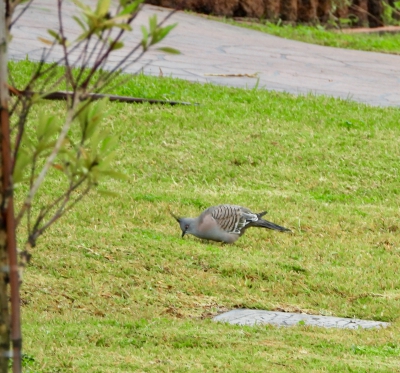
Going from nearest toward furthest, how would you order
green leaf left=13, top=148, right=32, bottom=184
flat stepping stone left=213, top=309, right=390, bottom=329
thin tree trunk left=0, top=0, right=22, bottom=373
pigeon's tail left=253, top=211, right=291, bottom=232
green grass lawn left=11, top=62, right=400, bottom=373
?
thin tree trunk left=0, top=0, right=22, bottom=373
green leaf left=13, top=148, right=32, bottom=184
green grass lawn left=11, top=62, right=400, bottom=373
flat stepping stone left=213, top=309, right=390, bottom=329
pigeon's tail left=253, top=211, right=291, bottom=232

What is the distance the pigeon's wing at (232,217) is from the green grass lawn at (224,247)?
172mm

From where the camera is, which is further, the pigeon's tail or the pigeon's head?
the pigeon's tail

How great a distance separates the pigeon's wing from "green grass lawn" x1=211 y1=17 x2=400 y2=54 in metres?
7.89

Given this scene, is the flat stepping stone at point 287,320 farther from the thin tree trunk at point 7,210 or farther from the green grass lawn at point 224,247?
the thin tree trunk at point 7,210

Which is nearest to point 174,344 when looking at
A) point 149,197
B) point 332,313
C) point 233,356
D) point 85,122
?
point 233,356

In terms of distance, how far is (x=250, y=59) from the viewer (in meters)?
12.0

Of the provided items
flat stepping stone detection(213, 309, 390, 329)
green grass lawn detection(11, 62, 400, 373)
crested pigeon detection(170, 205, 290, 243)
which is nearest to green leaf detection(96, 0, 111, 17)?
green grass lawn detection(11, 62, 400, 373)

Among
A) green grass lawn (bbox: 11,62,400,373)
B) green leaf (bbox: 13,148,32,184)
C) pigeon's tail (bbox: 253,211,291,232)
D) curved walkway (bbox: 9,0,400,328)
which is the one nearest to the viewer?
green leaf (bbox: 13,148,32,184)

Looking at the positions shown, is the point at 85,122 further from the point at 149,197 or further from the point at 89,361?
the point at 149,197

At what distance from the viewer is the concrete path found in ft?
35.0

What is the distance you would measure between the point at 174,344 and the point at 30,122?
430cm

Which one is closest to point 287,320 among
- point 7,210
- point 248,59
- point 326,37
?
point 7,210

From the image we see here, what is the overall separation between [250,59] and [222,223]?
5917mm

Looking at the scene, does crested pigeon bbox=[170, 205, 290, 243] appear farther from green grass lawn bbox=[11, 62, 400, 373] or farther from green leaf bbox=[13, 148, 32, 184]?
green leaf bbox=[13, 148, 32, 184]
